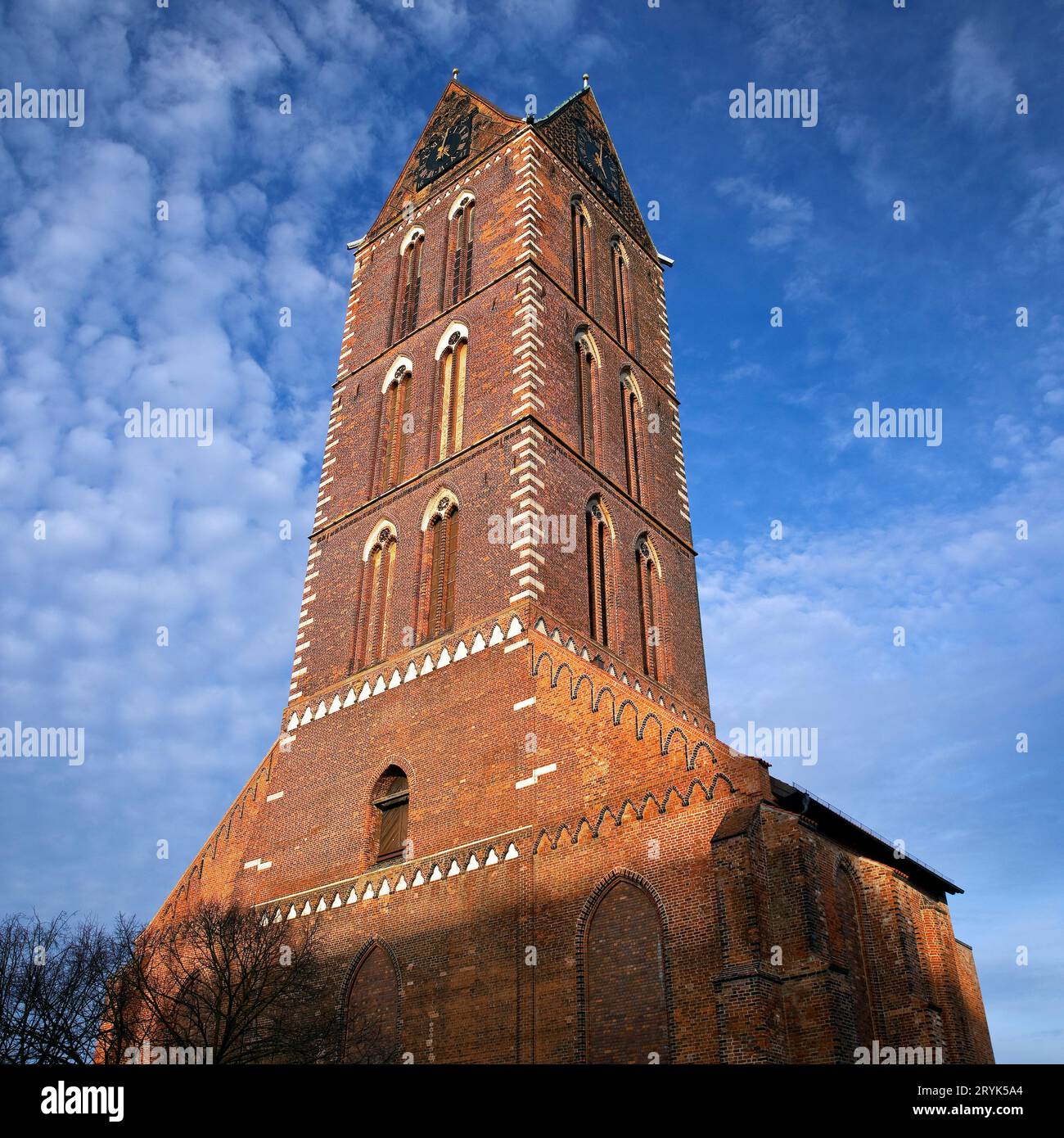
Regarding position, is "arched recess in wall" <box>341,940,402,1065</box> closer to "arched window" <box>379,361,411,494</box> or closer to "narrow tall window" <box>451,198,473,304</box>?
"arched window" <box>379,361,411,494</box>

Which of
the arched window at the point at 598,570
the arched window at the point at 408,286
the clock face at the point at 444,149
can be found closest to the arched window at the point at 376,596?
the arched window at the point at 598,570

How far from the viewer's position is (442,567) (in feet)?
87.9

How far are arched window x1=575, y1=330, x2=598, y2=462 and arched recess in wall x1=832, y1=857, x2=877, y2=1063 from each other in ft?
43.2

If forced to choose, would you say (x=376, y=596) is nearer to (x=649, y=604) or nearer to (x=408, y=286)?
(x=649, y=604)

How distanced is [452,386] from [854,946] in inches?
712

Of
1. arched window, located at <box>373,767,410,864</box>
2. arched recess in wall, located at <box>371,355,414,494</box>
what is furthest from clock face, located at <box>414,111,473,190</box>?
arched window, located at <box>373,767,410,864</box>

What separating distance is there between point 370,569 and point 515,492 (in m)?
5.27

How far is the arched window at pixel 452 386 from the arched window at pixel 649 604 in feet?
18.8

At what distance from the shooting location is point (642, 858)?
18.5 m

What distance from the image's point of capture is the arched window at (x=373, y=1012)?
66.2ft

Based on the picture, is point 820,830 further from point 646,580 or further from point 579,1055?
point 646,580

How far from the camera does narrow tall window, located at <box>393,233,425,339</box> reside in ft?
A: 110
